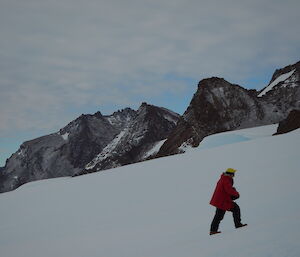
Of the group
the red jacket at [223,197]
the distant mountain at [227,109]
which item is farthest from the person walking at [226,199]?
the distant mountain at [227,109]

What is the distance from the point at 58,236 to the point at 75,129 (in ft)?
340

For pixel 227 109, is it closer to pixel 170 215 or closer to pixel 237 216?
pixel 170 215

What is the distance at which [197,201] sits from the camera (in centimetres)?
1076

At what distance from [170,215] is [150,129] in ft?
229

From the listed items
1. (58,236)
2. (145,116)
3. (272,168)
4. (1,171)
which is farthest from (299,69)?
(1,171)

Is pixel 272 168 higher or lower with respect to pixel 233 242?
higher

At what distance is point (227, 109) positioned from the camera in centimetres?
5519

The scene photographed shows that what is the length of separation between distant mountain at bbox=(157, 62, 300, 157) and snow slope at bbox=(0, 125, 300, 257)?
Result: 121ft

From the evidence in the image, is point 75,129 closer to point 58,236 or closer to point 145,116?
point 145,116

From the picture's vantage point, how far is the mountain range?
5534cm

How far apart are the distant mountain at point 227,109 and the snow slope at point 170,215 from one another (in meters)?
36.8

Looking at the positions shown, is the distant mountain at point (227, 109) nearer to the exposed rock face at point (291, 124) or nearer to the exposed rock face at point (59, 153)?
the exposed rock face at point (291, 124)

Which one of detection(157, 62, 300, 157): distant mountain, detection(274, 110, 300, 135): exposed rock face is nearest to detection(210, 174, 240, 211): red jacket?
detection(274, 110, 300, 135): exposed rock face

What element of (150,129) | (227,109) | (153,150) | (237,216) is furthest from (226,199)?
(150,129)
